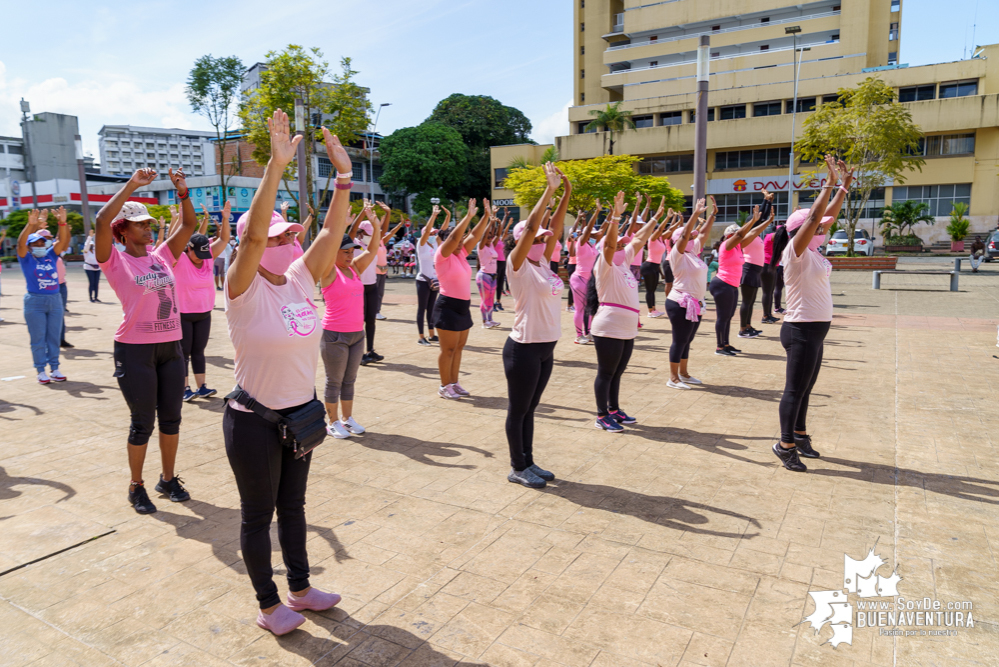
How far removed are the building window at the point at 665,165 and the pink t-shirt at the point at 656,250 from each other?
42.0 m

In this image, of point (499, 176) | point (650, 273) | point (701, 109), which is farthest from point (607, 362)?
point (499, 176)

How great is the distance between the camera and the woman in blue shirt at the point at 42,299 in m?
8.60

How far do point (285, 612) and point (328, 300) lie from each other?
11.8 ft

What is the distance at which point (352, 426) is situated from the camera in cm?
659

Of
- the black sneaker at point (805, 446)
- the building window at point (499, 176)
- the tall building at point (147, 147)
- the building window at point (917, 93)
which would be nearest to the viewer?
the black sneaker at point (805, 446)

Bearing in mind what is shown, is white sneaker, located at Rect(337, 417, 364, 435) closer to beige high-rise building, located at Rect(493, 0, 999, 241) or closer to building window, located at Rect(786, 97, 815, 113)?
beige high-rise building, located at Rect(493, 0, 999, 241)

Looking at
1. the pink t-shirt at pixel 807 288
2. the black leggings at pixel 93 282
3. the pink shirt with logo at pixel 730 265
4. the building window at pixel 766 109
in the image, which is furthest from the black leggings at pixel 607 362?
the building window at pixel 766 109

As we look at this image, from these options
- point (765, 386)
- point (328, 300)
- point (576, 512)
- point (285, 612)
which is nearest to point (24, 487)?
point (328, 300)

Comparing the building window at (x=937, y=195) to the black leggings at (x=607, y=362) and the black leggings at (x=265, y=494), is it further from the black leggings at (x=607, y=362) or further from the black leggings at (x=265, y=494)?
the black leggings at (x=265, y=494)

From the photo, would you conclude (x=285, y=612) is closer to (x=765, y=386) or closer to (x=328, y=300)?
(x=328, y=300)

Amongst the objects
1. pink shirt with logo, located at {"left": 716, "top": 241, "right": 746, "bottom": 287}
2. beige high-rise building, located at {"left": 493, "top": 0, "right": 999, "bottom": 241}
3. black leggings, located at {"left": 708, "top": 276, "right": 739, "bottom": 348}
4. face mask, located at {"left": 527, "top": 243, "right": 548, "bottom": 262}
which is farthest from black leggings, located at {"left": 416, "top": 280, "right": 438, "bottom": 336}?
beige high-rise building, located at {"left": 493, "top": 0, "right": 999, "bottom": 241}

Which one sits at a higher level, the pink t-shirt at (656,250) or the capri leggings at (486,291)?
the pink t-shirt at (656,250)

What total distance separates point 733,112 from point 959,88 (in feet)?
48.9

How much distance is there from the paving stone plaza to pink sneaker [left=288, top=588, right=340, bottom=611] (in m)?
0.07
